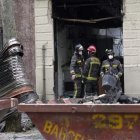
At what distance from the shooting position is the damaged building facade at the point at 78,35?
13.5 m

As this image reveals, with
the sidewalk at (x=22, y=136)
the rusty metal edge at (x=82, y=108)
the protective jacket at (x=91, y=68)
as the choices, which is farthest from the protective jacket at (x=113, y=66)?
the rusty metal edge at (x=82, y=108)

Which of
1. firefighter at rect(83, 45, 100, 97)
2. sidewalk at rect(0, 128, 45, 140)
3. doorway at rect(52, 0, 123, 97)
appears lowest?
sidewalk at rect(0, 128, 45, 140)

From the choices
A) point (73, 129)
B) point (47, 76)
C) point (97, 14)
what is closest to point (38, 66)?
point (47, 76)

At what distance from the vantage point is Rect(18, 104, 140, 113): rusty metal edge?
5391 millimetres

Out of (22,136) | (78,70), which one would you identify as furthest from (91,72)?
(22,136)

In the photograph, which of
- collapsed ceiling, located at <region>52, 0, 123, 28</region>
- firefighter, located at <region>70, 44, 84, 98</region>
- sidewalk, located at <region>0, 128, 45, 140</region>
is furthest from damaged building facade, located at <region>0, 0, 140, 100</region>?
sidewalk, located at <region>0, 128, 45, 140</region>

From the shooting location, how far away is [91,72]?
13.1 meters

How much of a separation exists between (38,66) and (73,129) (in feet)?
28.2

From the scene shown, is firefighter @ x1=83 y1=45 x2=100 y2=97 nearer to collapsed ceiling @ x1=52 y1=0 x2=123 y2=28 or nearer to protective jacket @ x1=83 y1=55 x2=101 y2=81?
protective jacket @ x1=83 y1=55 x2=101 y2=81

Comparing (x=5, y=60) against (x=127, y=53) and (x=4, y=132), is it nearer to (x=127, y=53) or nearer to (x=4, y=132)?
(x=4, y=132)

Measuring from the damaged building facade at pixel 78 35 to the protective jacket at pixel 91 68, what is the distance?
929 millimetres

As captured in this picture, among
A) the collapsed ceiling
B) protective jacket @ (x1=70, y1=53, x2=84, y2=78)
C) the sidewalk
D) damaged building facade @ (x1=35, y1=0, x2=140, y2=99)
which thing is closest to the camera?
the sidewalk

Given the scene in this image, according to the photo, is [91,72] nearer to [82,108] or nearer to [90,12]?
[90,12]

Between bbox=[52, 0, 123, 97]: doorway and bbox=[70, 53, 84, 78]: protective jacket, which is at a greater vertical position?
bbox=[52, 0, 123, 97]: doorway
